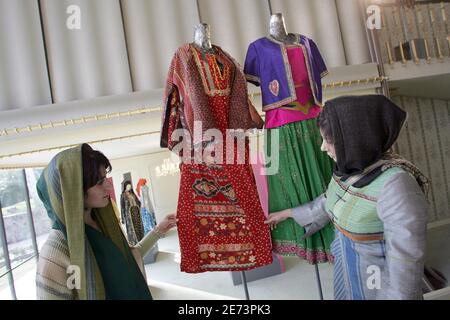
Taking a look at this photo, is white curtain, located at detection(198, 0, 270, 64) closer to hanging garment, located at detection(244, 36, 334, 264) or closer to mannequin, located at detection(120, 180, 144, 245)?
hanging garment, located at detection(244, 36, 334, 264)

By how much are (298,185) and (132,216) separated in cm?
78

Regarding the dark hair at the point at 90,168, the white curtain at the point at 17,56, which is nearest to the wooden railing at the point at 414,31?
the dark hair at the point at 90,168

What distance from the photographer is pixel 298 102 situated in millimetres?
1443

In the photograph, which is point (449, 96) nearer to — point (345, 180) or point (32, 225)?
point (345, 180)

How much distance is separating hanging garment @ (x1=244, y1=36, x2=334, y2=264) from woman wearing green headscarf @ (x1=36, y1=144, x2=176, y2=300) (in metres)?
0.67

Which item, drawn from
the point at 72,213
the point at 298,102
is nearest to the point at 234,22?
the point at 298,102

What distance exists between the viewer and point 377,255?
1053 mm

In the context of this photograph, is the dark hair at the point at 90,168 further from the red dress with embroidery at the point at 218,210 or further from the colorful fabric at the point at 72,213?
the red dress with embroidery at the point at 218,210

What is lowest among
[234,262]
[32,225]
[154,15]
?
[234,262]

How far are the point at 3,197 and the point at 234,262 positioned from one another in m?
1.44

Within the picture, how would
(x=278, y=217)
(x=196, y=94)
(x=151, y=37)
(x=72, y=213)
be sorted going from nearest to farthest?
(x=72, y=213) → (x=196, y=94) → (x=278, y=217) → (x=151, y=37)

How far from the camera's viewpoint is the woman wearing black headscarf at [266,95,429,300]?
36.8 inches

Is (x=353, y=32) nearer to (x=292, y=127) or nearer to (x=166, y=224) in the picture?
(x=292, y=127)

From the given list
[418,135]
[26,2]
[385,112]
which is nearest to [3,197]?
[26,2]
